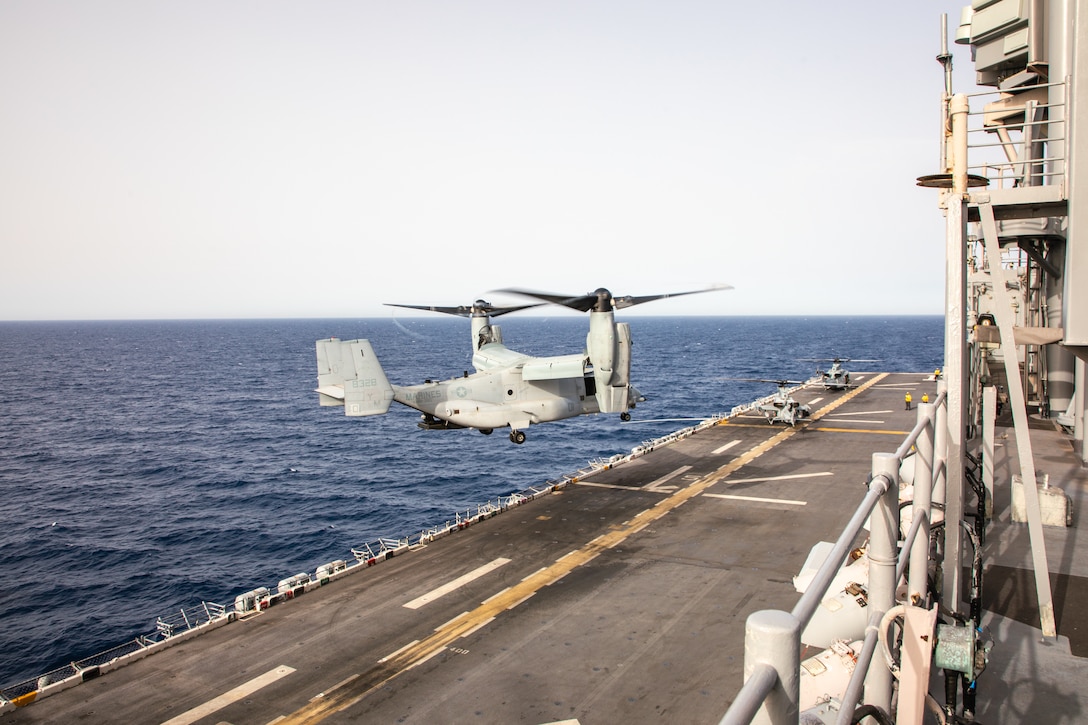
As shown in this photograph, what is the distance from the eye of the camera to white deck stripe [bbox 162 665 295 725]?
16.8 m

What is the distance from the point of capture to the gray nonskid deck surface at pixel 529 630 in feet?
55.2

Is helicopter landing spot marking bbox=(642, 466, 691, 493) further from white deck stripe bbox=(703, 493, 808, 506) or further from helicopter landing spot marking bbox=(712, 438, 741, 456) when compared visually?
helicopter landing spot marking bbox=(712, 438, 741, 456)

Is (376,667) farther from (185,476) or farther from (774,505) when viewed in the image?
(185,476)

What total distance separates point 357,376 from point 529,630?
16.8 meters

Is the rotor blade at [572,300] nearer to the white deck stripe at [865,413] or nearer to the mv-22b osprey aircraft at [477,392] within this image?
the mv-22b osprey aircraft at [477,392]

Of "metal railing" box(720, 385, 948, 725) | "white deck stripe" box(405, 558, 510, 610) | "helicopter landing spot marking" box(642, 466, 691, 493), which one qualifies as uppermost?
"metal railing" box(720, 385, 948, 725)

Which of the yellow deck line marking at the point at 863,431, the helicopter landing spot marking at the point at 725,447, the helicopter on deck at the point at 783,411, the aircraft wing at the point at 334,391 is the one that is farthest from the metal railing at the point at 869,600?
the helicopter on deck at the point at 783,411

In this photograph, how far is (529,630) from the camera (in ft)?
66.4

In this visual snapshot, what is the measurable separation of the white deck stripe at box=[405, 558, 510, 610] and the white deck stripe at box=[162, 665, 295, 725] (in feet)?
15.1

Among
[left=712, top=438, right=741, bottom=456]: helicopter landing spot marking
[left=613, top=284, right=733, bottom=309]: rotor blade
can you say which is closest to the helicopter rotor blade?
[left=613, top=284, right=733, bottom=309]: rotor blade

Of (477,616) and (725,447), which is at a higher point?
(725,447)

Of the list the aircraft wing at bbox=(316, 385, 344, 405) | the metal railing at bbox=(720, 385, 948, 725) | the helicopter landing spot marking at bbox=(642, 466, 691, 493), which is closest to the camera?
the metal railing at bbox=(720, 385, 948, 725)

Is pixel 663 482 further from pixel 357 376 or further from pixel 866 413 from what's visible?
pixel 866 413

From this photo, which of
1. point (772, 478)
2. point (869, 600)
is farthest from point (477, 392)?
point (869, 600)
